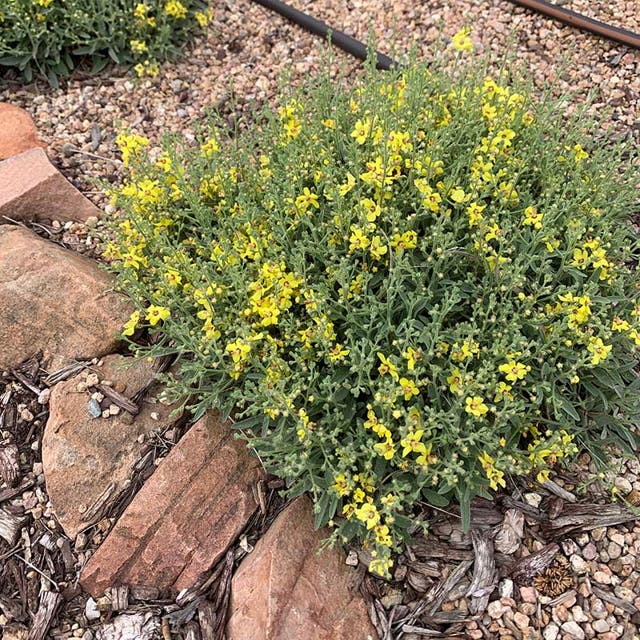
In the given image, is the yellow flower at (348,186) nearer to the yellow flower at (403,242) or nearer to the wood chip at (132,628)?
the yellow flower at (403,242)

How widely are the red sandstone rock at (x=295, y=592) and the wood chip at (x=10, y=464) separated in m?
1.19

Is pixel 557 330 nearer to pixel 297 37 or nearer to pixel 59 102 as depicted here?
pixel 297 37

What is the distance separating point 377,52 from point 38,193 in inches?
105

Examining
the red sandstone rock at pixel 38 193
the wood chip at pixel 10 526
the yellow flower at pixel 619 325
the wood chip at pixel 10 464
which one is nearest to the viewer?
the yellow flower at pixel 619 325

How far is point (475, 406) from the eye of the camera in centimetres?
256

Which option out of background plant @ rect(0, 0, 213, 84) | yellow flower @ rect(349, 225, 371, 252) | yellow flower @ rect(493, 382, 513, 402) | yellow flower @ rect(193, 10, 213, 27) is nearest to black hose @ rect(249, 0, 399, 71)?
yellow flower @ rect(193, 10, 213, 27)

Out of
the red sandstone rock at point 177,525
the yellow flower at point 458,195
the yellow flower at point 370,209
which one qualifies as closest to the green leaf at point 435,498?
the red sandstone rock at point 177,525

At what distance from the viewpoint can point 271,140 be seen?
392 cm

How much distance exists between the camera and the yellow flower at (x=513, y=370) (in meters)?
2.64

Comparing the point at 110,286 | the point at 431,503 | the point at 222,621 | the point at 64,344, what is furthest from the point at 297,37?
the point at 222,621

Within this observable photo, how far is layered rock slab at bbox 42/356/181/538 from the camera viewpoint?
9.77ft

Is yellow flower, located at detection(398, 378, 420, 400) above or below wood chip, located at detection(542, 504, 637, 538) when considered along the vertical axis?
above

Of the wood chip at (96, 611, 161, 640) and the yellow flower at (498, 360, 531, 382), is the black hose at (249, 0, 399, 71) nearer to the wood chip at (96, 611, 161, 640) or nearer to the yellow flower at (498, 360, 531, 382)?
the yellow flower at (498, 360, 531, 382)

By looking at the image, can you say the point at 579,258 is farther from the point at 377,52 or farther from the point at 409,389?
the point at 377,52
